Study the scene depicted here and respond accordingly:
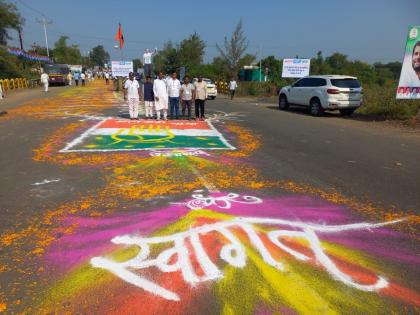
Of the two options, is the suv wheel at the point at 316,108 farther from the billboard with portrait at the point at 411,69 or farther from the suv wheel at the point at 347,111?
the billboard with portrait at the point at 411,69

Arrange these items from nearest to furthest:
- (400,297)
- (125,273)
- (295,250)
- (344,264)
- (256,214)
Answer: (400,297)
(125,273)
(344,264)
(295,250)
(256,214)

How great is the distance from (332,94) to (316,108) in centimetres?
111

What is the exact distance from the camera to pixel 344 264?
11.0 feet

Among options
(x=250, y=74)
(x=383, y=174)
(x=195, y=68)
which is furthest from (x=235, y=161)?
(x=195, y=68)

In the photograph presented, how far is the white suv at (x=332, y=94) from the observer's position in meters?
14.8

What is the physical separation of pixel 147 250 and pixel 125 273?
417 millimetres

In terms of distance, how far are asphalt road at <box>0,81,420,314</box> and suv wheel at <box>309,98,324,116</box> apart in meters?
7.67

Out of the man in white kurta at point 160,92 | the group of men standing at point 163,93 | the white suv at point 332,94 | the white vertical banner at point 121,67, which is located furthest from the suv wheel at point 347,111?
the white vertical banner at point 121,67

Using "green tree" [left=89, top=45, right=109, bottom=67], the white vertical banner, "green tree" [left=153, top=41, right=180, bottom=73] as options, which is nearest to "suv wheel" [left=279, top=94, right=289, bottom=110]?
the white vertical banner

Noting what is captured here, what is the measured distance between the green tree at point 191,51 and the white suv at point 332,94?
128 ft

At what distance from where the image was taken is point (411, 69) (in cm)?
1293

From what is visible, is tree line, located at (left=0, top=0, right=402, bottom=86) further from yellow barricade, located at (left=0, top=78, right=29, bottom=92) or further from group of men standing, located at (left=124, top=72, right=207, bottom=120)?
group of men standing, located at (left=124, top=72, right=207, bottom=120)

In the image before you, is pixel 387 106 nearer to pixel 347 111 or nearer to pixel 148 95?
pixel 347 111

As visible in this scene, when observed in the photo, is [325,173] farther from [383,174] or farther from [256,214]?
[256,214]
